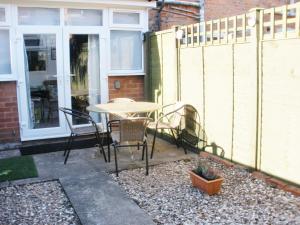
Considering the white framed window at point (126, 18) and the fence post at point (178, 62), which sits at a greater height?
the white framed window at point (126, 18)

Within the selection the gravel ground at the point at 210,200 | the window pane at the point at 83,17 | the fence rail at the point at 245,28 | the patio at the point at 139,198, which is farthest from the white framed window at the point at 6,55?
the fence rail at the point at 245,28

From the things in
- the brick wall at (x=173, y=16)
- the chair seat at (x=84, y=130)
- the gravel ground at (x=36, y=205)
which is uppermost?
the brick wall at (x=173, y=16)

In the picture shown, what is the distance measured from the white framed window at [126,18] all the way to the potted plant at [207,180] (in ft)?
12.8

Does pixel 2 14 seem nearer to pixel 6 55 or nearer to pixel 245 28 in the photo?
pixel 6 55

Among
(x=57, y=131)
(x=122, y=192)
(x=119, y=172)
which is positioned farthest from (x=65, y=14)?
(x=122, y=192)

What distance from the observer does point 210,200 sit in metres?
4.27

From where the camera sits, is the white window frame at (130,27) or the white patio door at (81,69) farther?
the white window frame at (130,27)

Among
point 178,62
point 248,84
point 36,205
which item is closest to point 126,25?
point 178,62

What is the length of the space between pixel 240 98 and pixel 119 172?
2040mm

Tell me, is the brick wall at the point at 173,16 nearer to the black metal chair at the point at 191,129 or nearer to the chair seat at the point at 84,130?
the black metal chair at the point at 191,129

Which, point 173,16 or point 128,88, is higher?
point 173,16

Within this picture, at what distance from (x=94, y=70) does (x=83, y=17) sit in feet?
3.41

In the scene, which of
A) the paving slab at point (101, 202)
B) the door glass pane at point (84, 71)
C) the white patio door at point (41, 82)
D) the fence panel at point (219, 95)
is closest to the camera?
the paving slab at point (101, 202)

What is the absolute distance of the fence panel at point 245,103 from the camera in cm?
491
